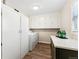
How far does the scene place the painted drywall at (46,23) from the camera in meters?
4.29

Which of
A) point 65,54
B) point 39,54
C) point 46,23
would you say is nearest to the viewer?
point 65,54

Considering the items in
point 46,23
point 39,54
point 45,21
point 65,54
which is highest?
point 45,21

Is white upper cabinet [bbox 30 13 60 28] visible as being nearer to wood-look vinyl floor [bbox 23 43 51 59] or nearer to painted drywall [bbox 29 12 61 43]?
painted drywall [bbox 29 12 61 43]

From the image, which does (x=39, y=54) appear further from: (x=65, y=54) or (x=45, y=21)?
(x=45, y=21)

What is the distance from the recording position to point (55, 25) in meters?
4.32

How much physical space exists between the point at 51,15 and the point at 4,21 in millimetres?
3535

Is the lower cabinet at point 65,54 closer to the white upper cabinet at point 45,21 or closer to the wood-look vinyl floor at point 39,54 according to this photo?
the wood-look vinyl floor at point 39,54

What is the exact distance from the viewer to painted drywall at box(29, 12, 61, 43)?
4287 millimetres

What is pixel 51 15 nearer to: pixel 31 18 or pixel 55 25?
pixel 55 25

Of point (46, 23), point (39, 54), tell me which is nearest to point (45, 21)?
point (46, 23)

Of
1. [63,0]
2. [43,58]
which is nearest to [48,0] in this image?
[63,0]

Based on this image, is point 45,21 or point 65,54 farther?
point 45,21

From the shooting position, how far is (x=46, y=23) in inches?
182

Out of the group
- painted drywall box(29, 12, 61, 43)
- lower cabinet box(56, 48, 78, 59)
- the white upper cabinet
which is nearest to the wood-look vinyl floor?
lower cabinet box(56, 48, 78, 59)
